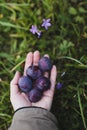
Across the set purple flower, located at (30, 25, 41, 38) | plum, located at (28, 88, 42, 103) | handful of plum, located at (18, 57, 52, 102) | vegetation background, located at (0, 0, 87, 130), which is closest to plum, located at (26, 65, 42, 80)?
handful of plum, located at (18, 57, 52, 102)

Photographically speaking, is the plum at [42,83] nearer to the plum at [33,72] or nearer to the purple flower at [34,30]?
the plum at [33,72]

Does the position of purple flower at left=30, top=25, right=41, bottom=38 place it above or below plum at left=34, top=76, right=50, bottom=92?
above

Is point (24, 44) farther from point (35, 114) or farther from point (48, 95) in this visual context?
point (35, 114)

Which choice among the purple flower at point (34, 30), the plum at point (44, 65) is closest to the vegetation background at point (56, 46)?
the purple flower at point (34, 30)

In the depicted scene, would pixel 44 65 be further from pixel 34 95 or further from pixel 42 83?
pixel 34 95

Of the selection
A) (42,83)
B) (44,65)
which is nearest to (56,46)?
(44,65)

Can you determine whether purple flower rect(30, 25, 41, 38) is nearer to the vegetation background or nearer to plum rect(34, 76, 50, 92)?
the vegetation background

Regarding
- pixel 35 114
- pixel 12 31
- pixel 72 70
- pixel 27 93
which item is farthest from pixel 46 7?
pixel 35 114
